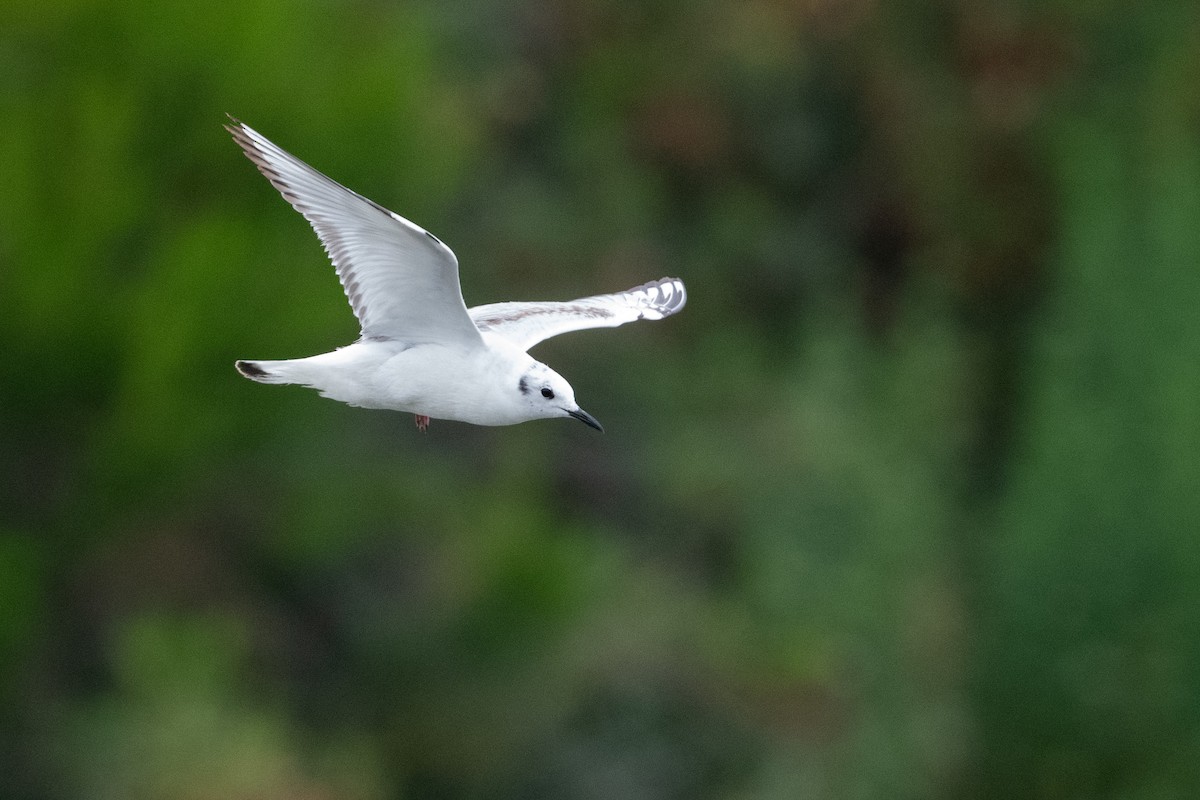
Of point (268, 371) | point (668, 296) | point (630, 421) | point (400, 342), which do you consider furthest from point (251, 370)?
point (630, 421)

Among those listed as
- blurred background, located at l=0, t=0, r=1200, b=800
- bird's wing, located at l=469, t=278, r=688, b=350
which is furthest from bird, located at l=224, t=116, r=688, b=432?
blurred background, located at l=0, t=0, r=1200, b=800

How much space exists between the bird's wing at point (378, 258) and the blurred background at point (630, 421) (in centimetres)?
332

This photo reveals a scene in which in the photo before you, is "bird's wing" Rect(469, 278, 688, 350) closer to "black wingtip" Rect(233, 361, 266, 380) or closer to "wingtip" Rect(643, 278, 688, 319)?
"wingtip" Rect(643, 278, 688, 319)

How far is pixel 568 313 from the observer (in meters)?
4.90

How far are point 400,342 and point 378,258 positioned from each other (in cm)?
20

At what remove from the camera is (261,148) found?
4.07 metres

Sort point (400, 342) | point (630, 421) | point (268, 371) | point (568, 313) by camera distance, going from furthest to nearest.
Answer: point (630, 421)
point (568, 313)
point (400, 342)
point (268, 371)

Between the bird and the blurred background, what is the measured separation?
329 centimetres

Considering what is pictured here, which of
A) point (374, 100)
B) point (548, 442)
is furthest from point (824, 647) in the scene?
point (374, 100)

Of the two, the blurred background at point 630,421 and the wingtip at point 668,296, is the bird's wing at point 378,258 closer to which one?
the wingtip at point 668,296

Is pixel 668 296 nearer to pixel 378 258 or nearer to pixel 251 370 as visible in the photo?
pixel 378 258

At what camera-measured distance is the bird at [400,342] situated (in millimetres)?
4078

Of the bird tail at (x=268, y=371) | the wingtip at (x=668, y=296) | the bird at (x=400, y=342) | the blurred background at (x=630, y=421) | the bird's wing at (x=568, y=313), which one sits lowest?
the bird tail at (x=268, y=371)

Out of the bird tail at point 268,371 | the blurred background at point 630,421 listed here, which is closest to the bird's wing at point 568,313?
the bird tail at point 268,371
